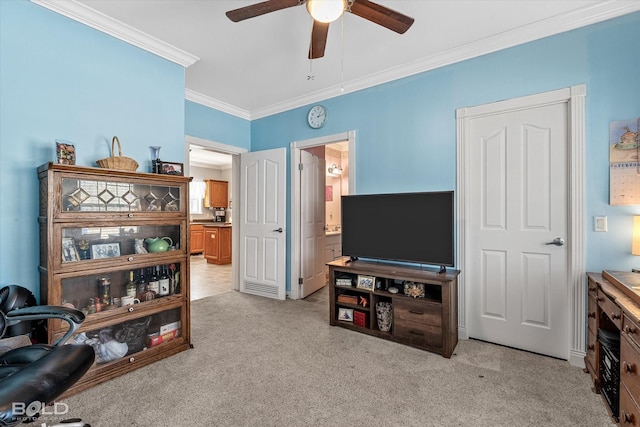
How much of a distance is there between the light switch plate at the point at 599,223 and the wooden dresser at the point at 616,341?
1.11 ft

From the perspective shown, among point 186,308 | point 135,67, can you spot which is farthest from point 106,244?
point 135,67

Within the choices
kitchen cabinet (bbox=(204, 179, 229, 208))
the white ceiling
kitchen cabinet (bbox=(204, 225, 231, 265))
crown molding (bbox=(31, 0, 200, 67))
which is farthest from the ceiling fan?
kitchen cabinet (bbox=(204, 179, 229, 208))

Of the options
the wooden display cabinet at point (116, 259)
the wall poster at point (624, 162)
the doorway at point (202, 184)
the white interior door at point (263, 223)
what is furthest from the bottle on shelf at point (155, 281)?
the wall poster at point (624, 162)

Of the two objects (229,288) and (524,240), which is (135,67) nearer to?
(229,288)

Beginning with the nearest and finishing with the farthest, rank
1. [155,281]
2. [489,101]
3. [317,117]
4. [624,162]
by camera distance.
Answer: [624,162], [155,281], [489,101], [317,117]

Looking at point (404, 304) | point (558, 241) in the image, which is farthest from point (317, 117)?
point (558, 241)

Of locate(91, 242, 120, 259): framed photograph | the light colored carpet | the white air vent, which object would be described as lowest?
the light colored carpet

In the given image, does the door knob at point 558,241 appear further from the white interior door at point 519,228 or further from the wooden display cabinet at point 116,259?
the wooden display cabinet at point 116,259

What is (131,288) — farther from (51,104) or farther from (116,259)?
(51,104)

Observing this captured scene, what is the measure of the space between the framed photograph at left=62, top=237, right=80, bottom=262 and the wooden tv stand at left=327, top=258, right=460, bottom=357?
7.02ft

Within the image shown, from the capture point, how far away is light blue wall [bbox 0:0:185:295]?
1988 mm

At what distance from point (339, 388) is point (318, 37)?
7.87 ft

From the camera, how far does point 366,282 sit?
2986 mm

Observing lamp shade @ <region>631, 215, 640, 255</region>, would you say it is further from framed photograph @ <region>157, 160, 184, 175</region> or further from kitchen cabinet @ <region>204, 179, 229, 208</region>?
kitchen cabinet @ <region>204, 179, 229, 208</region>
